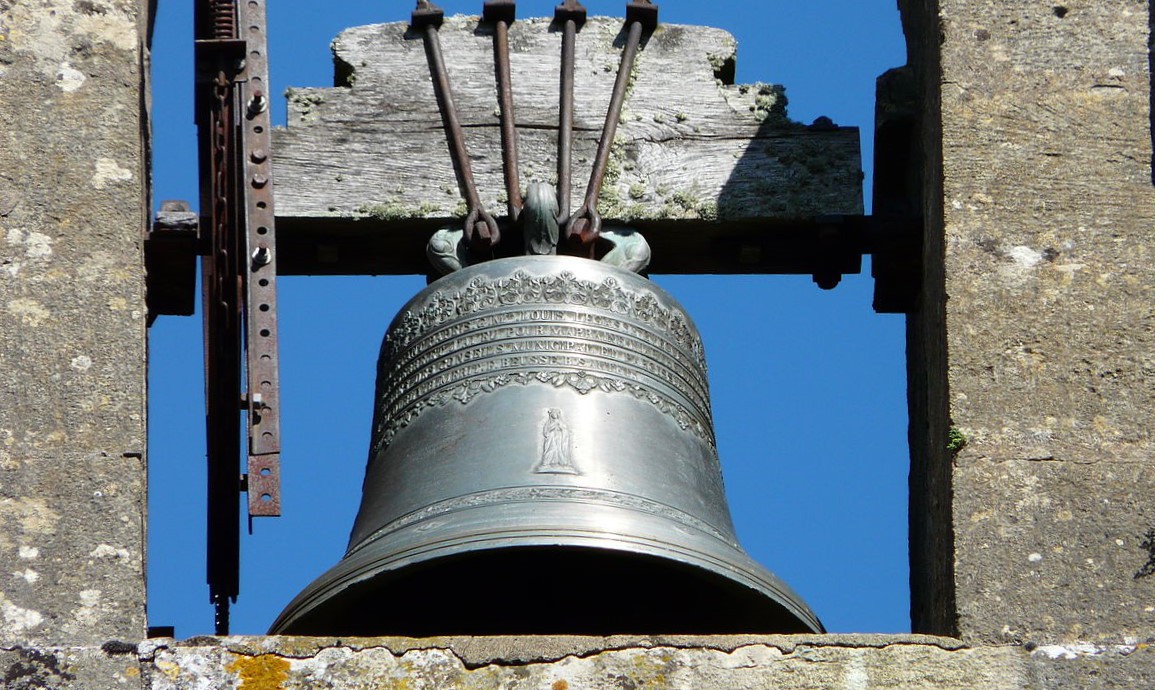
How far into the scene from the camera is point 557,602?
5.18m

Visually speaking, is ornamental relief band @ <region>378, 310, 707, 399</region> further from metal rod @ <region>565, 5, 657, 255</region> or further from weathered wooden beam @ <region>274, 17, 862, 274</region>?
weathered wooden beam @ <region>274, 17, 862, 274</region>

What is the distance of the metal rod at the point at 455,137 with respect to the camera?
5539 millimetres

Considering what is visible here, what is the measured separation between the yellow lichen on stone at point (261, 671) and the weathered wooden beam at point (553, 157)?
143 centimetres

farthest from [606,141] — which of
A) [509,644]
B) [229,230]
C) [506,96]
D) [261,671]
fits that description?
[261,671]

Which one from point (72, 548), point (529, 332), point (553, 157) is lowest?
point (72, 548)

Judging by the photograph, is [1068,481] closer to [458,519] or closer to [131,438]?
[458,519]

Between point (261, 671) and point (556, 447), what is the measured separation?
687 mm

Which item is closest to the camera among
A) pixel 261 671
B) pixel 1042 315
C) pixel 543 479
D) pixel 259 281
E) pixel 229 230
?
pixel 261 671

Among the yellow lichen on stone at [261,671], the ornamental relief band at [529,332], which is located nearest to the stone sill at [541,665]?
the yellow lichen on stone at [261,671]

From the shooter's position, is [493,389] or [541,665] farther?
[493,389]

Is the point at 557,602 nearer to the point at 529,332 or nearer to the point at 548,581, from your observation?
the point at 548,581

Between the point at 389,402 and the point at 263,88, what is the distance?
591mm

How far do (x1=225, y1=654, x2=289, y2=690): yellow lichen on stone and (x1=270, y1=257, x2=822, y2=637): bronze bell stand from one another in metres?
0.25

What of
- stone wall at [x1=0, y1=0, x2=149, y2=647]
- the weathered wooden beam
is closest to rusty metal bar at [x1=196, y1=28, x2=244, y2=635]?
stone wall at [x1=0, y1=0, x2=149, y2=647]
